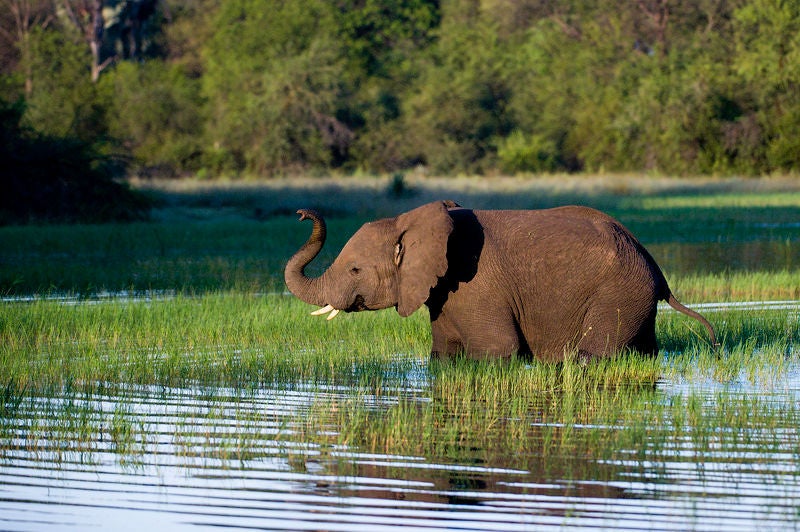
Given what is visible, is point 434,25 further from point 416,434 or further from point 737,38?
point 416,434

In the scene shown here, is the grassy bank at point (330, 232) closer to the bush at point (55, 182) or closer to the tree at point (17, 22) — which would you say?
the bush at point (55, 182)

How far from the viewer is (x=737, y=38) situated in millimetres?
47219

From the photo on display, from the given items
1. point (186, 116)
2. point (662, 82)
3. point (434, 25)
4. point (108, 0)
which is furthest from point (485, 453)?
point (434, 25)

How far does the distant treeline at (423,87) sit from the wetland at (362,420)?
28529 mm

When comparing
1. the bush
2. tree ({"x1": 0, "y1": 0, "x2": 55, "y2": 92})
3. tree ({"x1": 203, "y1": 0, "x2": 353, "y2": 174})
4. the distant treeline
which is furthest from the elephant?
tree ({"x1": 0, "y1": 0, "x2": 55, "y2": 92})

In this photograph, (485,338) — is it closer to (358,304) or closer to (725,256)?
(358,304)

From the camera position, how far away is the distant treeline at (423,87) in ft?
147

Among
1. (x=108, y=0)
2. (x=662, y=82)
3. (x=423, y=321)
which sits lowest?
(x=423, y=321)

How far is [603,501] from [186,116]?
156 ft

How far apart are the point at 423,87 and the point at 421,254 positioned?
44590 millimetres

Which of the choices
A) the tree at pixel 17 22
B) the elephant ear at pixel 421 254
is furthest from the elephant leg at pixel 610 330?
the tree at pixel 17 22

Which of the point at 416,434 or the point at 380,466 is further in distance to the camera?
the point at 416,434

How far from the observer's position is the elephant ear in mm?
8477

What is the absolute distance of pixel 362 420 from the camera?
7160 millimetres
